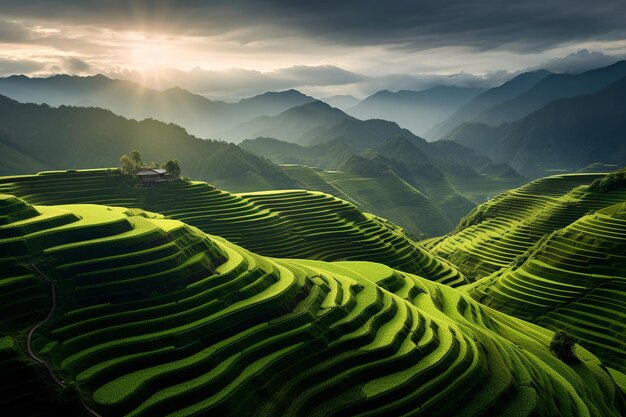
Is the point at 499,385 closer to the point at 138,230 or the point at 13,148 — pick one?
the point at 138,230

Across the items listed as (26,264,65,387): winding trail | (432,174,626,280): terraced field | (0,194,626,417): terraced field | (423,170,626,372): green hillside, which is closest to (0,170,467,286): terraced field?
(432,174,626,280): terraced field

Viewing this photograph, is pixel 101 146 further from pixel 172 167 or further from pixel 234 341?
pixel 234 341

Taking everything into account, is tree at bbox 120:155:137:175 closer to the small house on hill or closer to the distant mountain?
the small house on hill

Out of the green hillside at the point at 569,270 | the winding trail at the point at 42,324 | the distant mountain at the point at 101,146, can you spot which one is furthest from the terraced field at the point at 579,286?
the distant mountain at the point at 101,146

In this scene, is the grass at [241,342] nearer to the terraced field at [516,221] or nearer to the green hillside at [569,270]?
the green hillside at [569,270]

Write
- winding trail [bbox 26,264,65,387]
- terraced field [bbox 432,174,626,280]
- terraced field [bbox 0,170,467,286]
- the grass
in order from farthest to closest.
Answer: terraced field [bbox 432,174,626,280], terraced field [bbox 0,170,467,286], the grass, winding trail [bbox 26,264,65,387]

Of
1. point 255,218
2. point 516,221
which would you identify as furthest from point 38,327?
point 516,221

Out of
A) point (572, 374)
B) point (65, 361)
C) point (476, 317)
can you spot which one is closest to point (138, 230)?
point (65, 361)
